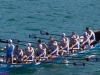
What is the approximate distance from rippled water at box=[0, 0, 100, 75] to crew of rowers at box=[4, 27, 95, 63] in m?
0.95

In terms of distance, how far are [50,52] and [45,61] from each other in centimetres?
153

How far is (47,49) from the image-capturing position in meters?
33.9

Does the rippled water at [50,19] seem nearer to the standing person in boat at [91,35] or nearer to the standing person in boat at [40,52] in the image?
the standing person in boat at [40,52]

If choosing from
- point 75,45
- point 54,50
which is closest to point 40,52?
point 54,50

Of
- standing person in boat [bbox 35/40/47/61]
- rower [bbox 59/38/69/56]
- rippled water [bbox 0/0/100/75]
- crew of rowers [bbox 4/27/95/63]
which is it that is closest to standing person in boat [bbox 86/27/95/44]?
crew of rowers [bbox 4/27/95/63]

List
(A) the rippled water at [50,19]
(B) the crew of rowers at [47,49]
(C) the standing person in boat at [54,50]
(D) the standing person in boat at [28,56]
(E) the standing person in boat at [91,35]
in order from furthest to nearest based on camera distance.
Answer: (E) the standing person in boat at [91,35]
(A) the rippled water at [50,19]
(C) the standing person in boat at [54,50]
(D) the standing person in boat at [28,56]
(B) the crew of rowers at [47,49]

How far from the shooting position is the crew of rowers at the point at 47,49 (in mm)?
32031

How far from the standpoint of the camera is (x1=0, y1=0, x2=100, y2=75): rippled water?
3430 cm

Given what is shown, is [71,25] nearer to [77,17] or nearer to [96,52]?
[77,17]

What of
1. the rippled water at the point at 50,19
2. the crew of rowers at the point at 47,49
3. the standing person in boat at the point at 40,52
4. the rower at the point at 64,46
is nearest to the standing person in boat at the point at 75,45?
the crew of rowers at the point at 47,49

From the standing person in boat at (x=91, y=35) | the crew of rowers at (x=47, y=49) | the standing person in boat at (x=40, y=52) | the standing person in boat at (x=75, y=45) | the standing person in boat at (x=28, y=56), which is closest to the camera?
the crew of rowers at (x=47, y=49)

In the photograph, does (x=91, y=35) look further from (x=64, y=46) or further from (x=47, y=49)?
(x=47, y=49)

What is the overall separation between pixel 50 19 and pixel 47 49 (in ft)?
49.7

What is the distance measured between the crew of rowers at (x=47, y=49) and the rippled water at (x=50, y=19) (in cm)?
95
